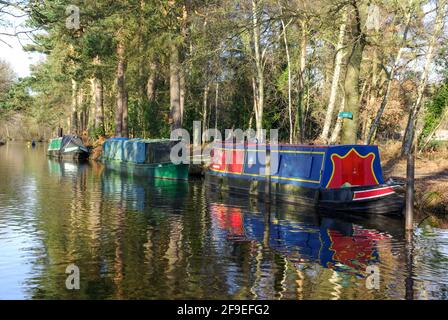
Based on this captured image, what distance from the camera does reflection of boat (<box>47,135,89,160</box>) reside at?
4744cm

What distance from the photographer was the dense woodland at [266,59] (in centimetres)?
1997

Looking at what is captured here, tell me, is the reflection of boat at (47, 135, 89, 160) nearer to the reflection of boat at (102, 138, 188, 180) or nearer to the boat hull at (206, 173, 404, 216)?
the reflection of boat at (102, 138, 188, 180)

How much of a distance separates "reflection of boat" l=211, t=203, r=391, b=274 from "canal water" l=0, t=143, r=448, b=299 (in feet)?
0.09

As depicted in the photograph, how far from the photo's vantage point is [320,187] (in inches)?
744

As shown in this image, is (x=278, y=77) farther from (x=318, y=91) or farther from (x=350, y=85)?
(x=350, y=85)

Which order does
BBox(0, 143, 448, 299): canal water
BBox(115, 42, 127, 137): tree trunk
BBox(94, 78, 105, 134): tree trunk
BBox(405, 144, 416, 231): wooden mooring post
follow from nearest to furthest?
BBox(0, 143, 448, 299): canal water → BBox(405, 144, 416, 231): wooden mooring post → BBox(115, 42, 127, 137): tree trunk → BBox(94, 78, 105, 134): tree trunk

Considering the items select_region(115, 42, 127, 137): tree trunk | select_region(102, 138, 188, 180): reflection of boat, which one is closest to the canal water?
select_region(102, 138, 188, 180): reflection of boat

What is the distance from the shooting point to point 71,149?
48.0 m

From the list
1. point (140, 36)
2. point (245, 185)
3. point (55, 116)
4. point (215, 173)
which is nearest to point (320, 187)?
point (245, 185)

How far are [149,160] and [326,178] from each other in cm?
1479

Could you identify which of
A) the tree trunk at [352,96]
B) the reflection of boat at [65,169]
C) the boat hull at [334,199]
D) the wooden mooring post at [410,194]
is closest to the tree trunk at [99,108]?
the reflection of boat at [65,169]

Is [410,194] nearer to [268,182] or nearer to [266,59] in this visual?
[268,182]

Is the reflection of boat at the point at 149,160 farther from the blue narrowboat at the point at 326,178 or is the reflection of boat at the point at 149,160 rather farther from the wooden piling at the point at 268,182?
the wooden piling at the point at 268,182

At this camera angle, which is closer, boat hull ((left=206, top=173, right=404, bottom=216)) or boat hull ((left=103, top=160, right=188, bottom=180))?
boat hull ((left=206, top=173, right=404, bottom=216))
